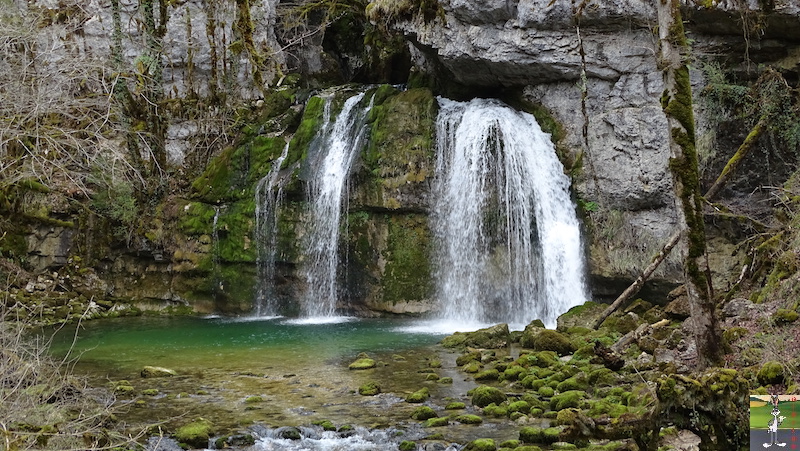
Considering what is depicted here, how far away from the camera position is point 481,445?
21.3 feet

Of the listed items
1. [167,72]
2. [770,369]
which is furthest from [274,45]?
[770,369]

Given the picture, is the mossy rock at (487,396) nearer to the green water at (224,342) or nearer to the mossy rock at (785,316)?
the mossy rock at (785,316)

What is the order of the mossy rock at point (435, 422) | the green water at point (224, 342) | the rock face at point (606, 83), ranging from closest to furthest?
the mossy rock at point (435, 422) < the green water at point (224, 342) < the rock face at point (606, 83)

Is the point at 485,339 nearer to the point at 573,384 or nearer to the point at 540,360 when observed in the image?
the point at 540,360

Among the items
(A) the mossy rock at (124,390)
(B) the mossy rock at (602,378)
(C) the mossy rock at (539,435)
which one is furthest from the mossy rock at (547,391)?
(A) the mossy rock at (124,390)

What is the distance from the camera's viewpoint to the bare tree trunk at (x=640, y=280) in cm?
919

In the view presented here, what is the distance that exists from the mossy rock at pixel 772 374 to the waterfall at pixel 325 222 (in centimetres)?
1201

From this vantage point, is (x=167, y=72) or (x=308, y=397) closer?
(x=308, y=397)

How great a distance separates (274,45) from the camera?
23141mm

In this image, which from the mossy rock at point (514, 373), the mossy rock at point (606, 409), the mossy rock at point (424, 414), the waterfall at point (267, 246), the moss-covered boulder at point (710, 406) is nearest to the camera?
the moss-covered boulder at point (710, 406)

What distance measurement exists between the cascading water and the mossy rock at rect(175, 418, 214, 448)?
8696 mm

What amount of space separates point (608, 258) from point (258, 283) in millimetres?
8306

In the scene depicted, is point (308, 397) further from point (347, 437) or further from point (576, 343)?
point (576, 343)

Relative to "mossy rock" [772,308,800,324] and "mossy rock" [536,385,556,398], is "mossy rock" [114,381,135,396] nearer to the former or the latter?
"mossy rock" [536,385,556,398]
